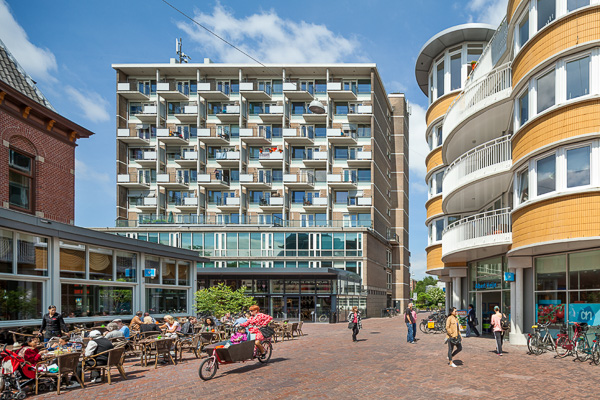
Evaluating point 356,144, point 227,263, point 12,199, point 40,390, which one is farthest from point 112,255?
point 356,144

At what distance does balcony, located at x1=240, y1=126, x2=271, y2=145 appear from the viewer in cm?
5606

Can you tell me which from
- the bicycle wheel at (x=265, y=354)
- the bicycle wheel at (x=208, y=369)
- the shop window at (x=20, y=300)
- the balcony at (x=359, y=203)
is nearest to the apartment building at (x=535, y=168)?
the bicycle wheel at (x=265, y=354)

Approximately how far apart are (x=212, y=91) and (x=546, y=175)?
146 ft

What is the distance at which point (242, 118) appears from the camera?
56531 mm

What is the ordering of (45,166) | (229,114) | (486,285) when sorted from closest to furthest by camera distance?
(45,166)
(486,285)
(229,114)

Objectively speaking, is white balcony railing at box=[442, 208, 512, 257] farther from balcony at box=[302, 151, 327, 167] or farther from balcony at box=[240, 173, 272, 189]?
balcony at box=[240, 173, 272, 189]

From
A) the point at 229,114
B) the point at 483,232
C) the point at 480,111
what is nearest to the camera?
the point at 483,232

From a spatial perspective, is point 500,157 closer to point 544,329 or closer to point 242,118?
point 544,329

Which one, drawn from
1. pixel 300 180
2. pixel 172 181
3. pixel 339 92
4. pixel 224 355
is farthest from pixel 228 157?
pixel 224 355

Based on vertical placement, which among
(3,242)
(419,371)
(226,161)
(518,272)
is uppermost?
(226,161)

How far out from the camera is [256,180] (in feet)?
184

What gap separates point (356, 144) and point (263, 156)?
1012 cm

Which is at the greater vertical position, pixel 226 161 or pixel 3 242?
pixel 226 161

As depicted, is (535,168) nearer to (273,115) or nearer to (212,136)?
(273,115)
